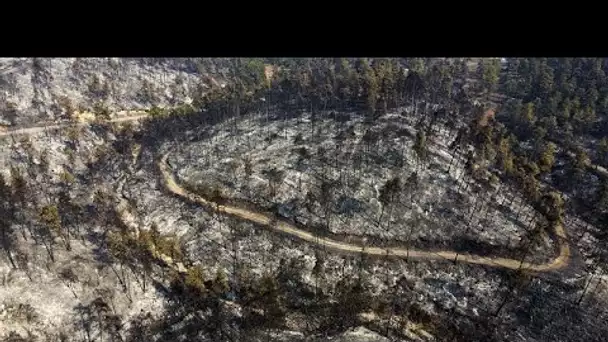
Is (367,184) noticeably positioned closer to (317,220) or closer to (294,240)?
(317,220)

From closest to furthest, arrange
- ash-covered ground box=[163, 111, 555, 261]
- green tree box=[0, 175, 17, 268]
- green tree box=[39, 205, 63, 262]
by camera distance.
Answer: green tree box=[0, 175, 17, 268] < green tree box=[39, 205, 63, 262] < ash-covered ground box=[163, 111, 555, 261]

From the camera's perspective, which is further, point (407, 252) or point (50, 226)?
point (407, 252)

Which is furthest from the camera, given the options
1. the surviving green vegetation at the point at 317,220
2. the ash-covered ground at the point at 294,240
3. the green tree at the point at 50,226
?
the green tree at the point at 50,226

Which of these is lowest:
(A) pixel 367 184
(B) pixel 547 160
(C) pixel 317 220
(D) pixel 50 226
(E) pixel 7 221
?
(C) pixel 317 220

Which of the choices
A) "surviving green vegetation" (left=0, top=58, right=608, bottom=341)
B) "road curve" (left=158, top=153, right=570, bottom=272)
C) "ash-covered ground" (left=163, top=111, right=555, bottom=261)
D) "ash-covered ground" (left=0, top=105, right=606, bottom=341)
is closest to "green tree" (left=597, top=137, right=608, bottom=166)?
"surviving green vegetation" (left=0, top=58, right=608, bottom=341)

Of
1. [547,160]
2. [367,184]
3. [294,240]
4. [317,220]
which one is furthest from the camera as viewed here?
[547,160]

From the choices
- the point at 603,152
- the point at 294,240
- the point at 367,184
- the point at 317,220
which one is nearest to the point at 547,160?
the point at 603,152

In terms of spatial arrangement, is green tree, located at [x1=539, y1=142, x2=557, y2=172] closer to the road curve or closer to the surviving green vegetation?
the surviving green vegetation

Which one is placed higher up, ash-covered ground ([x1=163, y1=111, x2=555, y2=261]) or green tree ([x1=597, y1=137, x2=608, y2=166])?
green tree ([x1=597, y1=137, x2=608, y2=166])

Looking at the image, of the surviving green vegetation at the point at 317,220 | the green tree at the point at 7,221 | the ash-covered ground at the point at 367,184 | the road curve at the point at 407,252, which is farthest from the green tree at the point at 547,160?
the green tree at the point at 7,221

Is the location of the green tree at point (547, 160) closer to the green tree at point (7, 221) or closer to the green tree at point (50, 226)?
the green tree at point (50, 226)
